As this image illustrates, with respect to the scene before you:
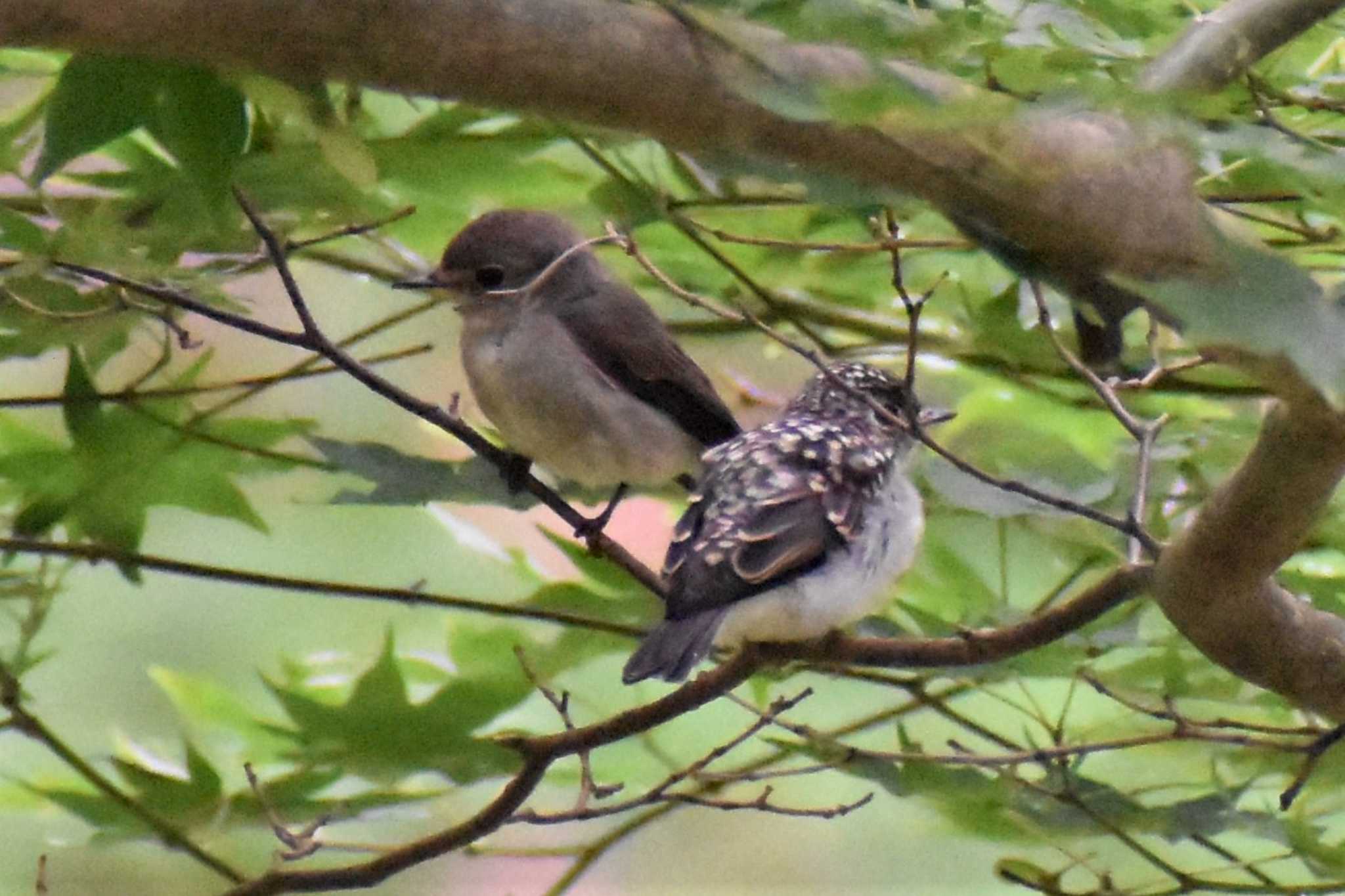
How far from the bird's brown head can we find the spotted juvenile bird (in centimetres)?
25

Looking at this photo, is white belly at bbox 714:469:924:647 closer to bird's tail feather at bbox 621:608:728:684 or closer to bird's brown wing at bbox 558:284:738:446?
bird's tail feather at bbox 621:608:728:684

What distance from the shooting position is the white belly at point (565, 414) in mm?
1658

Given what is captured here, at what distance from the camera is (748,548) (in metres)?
1.26

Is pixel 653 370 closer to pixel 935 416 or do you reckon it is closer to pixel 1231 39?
pixel 935 416

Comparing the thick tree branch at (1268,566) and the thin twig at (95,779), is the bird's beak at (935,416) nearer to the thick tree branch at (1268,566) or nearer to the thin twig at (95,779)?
the thick tree branch at (1268,566)

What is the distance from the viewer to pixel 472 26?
0.49 metres

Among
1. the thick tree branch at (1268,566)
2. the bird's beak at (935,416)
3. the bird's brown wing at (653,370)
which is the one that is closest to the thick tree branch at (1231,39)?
the thick tree branch at (1268,566)

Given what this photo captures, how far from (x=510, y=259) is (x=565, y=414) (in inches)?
6.7

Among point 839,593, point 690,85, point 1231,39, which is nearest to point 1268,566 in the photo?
point 1231,39

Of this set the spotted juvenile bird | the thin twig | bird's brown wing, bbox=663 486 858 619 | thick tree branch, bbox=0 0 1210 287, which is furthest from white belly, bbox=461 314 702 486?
thick tree branch, bbox=0 0 1210 287

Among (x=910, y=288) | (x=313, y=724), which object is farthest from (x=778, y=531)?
(x=313, y=724)

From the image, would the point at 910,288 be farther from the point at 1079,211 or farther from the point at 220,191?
the point at 1079,211

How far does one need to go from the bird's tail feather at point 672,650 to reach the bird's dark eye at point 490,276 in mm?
629

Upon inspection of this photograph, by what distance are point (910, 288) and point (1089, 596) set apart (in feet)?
1.46
